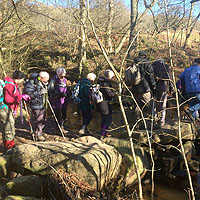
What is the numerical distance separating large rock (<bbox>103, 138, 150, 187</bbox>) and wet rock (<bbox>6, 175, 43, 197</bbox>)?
163cm

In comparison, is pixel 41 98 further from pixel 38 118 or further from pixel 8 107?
Answer: pixel 8 107

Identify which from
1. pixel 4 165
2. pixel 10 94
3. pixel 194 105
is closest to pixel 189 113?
pixel 194 105

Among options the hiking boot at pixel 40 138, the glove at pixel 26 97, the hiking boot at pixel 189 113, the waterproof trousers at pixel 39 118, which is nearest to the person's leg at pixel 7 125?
the glove at pixel 26 97

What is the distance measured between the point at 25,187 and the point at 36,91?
246cm

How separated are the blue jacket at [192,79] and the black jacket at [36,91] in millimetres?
3811

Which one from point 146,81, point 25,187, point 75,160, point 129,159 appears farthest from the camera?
point 146,81

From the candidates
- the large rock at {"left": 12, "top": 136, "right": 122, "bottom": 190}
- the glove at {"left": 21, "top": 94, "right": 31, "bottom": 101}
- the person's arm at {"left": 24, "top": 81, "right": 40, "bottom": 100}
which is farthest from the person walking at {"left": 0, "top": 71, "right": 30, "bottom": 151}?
the large rock at {"left": 12, "top": 136, "right": 122, "bottom": 190}

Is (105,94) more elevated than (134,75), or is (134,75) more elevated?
(134,75)

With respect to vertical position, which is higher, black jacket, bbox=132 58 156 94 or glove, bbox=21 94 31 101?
black jacket, bbox=132 58 156 94

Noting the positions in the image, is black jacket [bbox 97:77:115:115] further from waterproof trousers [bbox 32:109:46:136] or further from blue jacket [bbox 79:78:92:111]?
waterproof trousers [bbox 32:109:46:136]

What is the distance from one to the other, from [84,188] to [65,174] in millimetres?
379

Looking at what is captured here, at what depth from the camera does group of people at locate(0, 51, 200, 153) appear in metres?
4.51

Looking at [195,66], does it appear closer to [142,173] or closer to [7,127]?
[142,173]

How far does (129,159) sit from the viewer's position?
4332mm
